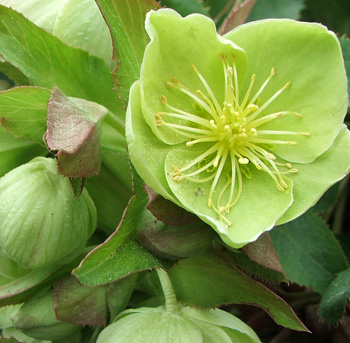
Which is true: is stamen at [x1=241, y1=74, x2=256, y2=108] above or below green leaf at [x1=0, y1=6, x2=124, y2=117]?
below

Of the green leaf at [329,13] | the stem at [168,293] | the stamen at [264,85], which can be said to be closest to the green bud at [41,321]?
the stem at [168,293]

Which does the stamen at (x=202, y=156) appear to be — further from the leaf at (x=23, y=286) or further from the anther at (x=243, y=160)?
the leaf at (x=23, y=286)

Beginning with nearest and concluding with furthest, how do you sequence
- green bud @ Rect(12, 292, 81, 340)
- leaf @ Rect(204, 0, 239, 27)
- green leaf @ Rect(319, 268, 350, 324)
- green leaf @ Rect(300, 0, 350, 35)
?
green bud @ Rect(12, 292, 81, 340)
green leaf @ Rect(319, 268, 350, 324)
leaf @ Rect(204, 0, 239, 27)
green leaf @ Rect(300, 0, 350, 35)

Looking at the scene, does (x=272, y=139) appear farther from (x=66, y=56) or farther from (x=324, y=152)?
(x=66, y=56)

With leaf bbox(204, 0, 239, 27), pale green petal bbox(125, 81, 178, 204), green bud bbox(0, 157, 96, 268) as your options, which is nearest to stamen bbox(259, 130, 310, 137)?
pale green petal bbox(125, 81, 178, 204)

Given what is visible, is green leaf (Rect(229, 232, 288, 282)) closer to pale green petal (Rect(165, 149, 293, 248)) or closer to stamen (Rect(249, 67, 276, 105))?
pale green petal (Rect(165, 149, 293, 248))
